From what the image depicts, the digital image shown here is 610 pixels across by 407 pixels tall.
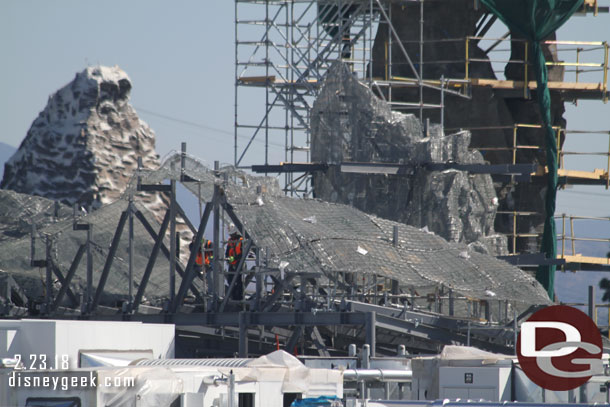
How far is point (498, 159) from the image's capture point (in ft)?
177

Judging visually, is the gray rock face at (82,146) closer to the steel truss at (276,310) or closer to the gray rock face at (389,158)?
the gray rock face at (389,158)

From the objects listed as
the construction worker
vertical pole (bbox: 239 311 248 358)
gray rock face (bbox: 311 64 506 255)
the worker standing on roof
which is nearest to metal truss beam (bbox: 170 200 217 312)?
the worker standing on roof

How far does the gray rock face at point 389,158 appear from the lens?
1866 inches

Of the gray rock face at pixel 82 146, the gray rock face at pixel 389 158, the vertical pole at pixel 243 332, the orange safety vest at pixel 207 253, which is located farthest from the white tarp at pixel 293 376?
the gray rock face at pixel 82 146

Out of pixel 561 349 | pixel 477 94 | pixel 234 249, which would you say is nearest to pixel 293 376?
pixel 561 349

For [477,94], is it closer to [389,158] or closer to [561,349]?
[389,158]

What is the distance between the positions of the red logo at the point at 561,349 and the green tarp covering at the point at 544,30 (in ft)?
102

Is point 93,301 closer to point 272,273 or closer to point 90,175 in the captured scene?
point 272,273

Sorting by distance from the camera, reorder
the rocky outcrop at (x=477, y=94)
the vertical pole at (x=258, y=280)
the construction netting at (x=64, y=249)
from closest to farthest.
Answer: the vertical pole at (x=258, y=280) → the construction netting at (x=64, y=249) → the rocky outcrop at (x=477, y=94)

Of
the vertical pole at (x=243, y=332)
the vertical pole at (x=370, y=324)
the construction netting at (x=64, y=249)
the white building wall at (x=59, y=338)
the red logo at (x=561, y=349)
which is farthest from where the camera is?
the construction netting at (x=64, y=249)

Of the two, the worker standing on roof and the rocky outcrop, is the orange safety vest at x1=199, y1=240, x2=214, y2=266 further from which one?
the rocky outcrop

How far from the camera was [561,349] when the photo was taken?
1919cm

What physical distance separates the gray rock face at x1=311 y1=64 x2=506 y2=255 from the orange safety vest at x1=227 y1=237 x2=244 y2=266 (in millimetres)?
7787

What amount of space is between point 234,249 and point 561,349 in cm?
2209
